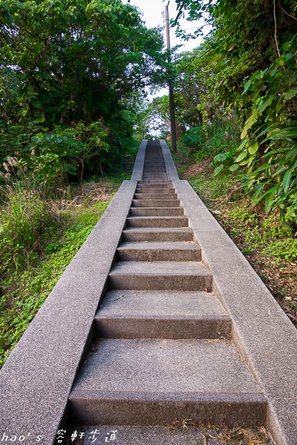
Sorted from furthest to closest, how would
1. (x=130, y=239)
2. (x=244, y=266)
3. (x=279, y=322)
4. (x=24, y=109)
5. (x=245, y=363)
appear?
(x=24, y=109) < (x=130, y=239) < (x=244, y=266) < (x=279, y=322) < (x=245, y=363)

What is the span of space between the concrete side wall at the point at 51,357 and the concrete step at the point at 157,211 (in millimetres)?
1634

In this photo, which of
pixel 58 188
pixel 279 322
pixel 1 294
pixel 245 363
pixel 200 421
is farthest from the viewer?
pixel 58 188

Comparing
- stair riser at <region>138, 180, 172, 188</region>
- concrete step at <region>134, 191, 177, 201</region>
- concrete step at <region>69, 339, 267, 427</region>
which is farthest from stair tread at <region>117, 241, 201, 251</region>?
stair riser at <region>138, 180, 172, 188</region>

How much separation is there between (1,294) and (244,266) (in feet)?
7.91

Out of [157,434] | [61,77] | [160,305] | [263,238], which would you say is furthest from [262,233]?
[61,77]

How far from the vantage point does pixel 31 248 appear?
9.84ft

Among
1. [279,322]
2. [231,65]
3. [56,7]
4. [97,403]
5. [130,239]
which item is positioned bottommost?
[97,403]

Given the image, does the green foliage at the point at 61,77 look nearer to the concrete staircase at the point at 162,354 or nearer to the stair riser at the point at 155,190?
the stair riser at the point at 155,190

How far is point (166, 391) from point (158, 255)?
4.89ft

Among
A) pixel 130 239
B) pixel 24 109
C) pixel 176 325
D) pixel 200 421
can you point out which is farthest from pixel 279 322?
pixel 24 109

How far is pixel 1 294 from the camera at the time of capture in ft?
8.31

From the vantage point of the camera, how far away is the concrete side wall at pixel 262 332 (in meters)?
→ 1.19

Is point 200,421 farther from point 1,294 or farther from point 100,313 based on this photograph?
point 1,294

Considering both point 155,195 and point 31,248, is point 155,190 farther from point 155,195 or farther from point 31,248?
point 31,248
